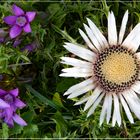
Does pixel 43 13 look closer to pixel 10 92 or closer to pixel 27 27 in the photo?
pixel 27 27

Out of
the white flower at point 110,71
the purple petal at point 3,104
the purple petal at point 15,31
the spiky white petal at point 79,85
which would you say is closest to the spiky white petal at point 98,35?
the white flower at point 110,71

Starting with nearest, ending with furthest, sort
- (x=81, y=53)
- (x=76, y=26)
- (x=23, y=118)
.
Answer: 1. (x=81, y=53)
2. (x=23, y=118)
3. (x=76, y=26)

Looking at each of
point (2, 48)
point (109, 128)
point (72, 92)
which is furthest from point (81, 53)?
point (109, 128)

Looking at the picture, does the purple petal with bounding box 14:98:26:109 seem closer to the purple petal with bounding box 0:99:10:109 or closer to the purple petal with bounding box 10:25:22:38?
the purple petal with bounding box 0:99:10:109

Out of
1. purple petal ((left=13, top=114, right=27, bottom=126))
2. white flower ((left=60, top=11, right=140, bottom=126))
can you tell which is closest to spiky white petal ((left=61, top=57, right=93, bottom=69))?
white flower ((left=60, top=11, right=140, bottom=126))

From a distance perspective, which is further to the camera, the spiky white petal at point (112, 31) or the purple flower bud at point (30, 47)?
the purple flower bud at point (30, 47)

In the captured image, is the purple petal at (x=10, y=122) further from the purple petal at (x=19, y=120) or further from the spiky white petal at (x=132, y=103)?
the spiky white petal at (x=132, y=103)

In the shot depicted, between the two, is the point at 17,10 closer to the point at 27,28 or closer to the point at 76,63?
the point at 27,28
